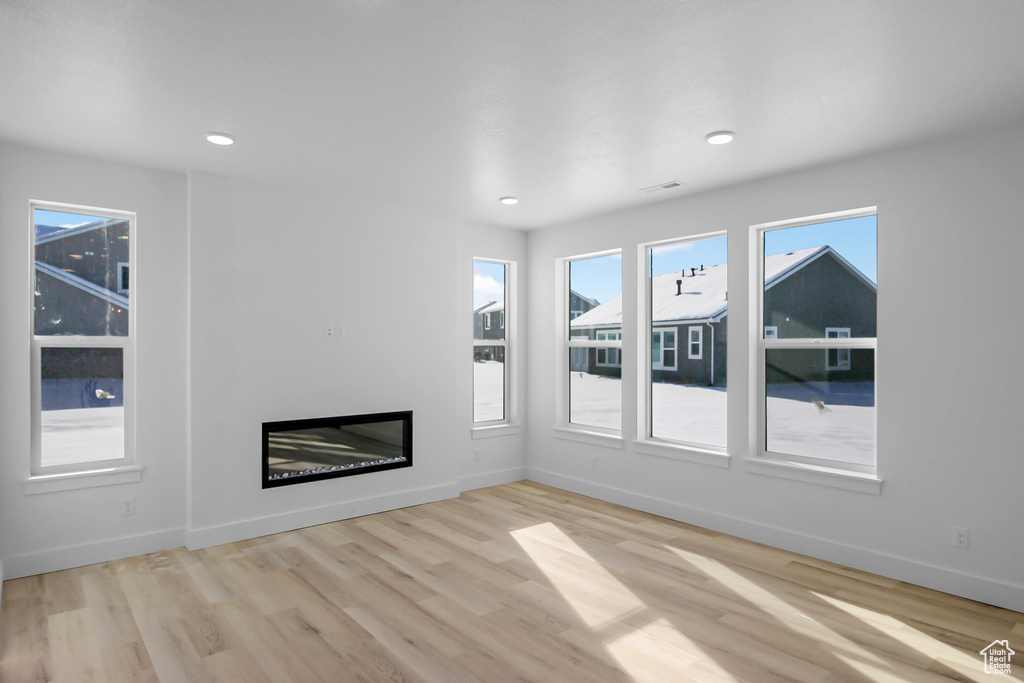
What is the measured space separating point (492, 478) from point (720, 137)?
3789 millimetres

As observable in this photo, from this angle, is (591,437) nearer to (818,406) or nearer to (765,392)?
(765,392)

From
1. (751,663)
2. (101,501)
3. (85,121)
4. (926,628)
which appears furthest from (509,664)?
(85,121)

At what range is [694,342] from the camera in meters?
4.67

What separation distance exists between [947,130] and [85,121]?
463cm

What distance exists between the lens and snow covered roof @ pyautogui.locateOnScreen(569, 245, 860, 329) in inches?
161

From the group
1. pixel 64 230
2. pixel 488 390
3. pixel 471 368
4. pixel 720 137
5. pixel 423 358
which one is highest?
pixel 720 137

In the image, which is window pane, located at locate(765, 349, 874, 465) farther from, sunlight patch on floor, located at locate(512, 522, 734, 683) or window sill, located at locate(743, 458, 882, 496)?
sunlight patch on floor, located at locate(512, 522, 734, 683)

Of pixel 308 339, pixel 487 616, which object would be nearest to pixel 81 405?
pixel 308 339

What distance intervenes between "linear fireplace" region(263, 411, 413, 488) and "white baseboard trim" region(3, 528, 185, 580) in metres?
0.70

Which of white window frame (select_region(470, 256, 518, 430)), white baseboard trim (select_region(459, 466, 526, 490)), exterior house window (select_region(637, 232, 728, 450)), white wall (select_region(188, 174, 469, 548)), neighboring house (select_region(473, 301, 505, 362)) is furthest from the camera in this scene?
white window frame (select_region(470, 256, 518, 430))

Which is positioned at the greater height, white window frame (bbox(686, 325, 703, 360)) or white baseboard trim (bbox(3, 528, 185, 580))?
white window frame (bbox(686, 325, 703, 360))

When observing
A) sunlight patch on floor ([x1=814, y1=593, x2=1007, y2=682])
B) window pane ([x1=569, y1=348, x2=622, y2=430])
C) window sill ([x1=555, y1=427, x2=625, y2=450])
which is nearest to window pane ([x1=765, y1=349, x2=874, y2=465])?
sunlight patch on floor ([x1=814, y1=593, x2=1007, y2=682])

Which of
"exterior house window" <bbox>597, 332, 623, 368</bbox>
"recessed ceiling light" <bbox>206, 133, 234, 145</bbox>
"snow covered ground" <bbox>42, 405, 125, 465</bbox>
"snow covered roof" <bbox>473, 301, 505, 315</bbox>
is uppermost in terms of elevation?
"recessed ceiling light" <bbox>206, 133, 234, 145</bbox>

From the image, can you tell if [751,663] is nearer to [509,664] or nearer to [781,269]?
[509,664]
